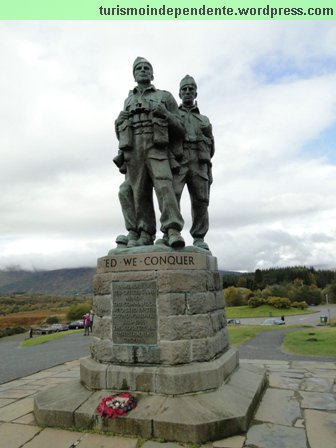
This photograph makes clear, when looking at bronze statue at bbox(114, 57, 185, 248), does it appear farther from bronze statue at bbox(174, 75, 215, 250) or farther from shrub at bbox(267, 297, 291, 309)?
shrub at bbox(267, 297, 291, 309)

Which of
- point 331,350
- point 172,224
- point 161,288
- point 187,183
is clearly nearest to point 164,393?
point 161,288

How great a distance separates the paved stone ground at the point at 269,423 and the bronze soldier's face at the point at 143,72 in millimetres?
4826

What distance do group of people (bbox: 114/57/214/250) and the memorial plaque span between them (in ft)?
2.47

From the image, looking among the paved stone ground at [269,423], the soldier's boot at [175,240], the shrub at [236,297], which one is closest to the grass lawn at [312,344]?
the paved stone ground at [269,423]

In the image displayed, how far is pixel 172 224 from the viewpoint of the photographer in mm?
5344

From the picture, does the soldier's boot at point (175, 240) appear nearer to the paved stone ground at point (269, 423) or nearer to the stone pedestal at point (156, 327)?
the stone pedestal at point (156, 327)

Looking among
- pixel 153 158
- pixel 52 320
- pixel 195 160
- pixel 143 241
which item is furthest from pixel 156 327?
pixel 52 320

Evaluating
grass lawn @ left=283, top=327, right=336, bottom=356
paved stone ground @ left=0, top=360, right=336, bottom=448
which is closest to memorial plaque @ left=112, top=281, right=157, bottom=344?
paved stone ground @ left=0, top=360, right=336, bottom=448

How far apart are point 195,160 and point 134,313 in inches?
110

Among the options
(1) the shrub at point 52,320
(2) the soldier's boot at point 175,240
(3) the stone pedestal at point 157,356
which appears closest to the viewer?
(3) the stone pedestal at point 157,356

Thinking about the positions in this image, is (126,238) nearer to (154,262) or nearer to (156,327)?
(154,262)

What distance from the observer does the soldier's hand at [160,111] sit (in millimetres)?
5250

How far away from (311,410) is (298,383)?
1.48 metres

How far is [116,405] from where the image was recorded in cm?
423
